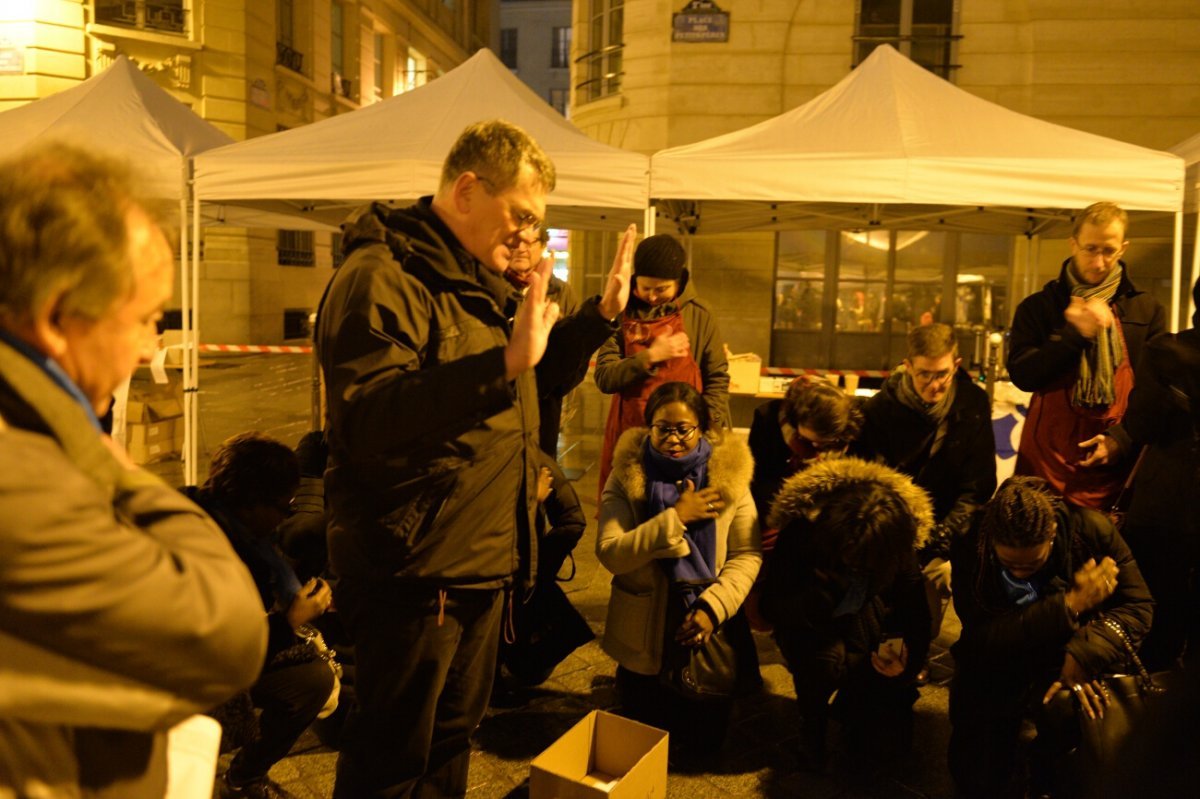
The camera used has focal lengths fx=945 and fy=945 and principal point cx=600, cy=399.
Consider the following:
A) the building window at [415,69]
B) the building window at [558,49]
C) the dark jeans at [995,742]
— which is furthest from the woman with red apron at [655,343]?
the building window at [558,49]

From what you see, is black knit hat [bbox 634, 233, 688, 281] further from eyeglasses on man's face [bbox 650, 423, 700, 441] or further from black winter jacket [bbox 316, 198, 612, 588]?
black winter jacket [bbox 316, 198, 612, 588]

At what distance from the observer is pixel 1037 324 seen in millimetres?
3832

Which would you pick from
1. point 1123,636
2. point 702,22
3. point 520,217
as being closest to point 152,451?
point 520,217

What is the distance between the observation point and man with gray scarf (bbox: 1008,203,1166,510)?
11.9ft

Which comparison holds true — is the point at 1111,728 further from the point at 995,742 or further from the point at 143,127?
the point at 143,127

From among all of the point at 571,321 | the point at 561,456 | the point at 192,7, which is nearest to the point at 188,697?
the point at 571,321

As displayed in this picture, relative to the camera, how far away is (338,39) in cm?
2553

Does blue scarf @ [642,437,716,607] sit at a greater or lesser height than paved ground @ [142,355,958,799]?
greater

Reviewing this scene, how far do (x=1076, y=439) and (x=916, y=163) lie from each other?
2066mm

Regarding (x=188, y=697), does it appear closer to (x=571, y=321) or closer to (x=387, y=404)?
(x=387, y=404)

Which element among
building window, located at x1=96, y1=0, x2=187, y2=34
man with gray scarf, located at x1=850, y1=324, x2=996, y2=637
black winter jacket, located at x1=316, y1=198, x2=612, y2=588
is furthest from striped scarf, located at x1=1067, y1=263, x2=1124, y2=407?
building window, located at x1=96, y1=0, x2=187, y2=34

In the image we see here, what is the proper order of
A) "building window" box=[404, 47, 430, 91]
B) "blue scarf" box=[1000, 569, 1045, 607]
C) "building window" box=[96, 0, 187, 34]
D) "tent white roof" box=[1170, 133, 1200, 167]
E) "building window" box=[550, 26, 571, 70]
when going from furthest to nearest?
"building window" box=[550, 26, 571, 70] < "building window" box=[404, 47, 430, 91] < "building window" box=[96, 0, 187, 34] < "tent white roof" box=[1170, 133, 1200, 167] < "blue scarf" box=[1000, 569, 1045, 607]

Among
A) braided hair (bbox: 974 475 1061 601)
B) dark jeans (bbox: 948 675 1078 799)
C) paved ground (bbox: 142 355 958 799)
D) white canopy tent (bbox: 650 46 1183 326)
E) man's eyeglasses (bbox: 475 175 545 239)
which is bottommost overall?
paved ground (bbox: 142 355 958 799)

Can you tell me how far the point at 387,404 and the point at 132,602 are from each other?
965 millimetres
